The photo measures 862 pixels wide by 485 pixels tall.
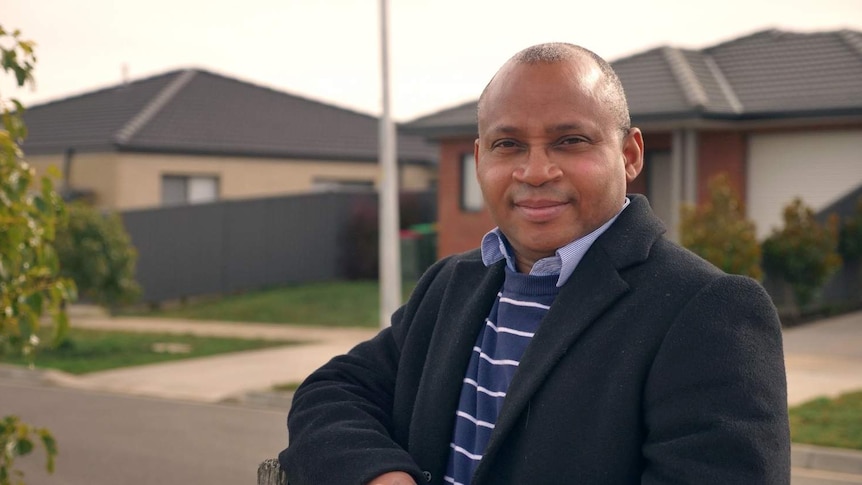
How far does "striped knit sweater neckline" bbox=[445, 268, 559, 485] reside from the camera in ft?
7.00

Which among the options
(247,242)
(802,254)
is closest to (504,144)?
(802,254)

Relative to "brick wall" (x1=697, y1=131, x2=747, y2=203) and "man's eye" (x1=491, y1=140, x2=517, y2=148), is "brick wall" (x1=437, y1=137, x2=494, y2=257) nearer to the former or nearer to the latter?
"brick wall" (x1=697, y1=131, x2=747, y2=203)

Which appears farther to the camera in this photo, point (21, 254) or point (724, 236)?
point (724, 236)

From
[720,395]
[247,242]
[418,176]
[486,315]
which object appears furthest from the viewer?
[418,176]

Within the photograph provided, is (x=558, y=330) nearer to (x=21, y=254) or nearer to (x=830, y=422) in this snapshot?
(x=21, y=254)

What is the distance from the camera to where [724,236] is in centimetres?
1502

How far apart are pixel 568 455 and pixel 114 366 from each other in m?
12.9

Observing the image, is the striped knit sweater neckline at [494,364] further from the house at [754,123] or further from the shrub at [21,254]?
the house at [754,123]

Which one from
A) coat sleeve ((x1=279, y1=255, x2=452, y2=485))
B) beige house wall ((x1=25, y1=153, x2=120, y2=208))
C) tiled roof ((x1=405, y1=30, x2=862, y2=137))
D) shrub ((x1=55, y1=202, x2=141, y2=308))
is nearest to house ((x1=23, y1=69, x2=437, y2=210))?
beige house wall ((x1=25, y1=153, x2=120, y2=208))

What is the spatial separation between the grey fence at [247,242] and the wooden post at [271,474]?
69.4 feet

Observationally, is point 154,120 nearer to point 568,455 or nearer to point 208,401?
point 208,401

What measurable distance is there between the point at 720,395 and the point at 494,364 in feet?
1.70

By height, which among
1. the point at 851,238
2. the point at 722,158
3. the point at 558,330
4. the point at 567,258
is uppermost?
the point at 722,158

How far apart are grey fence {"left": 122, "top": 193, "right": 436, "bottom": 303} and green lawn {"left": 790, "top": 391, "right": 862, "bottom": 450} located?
16026mm
